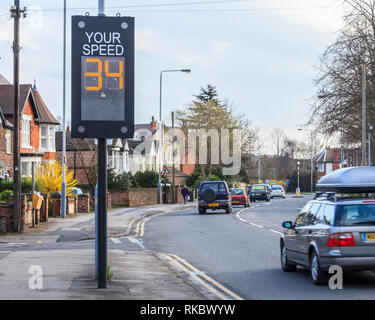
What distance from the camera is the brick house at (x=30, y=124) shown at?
149ft

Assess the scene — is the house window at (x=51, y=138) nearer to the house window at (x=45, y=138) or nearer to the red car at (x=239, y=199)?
the house window at (x=45, y=138)

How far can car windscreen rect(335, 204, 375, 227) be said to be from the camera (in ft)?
36.6

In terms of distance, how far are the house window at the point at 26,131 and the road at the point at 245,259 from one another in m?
20.7

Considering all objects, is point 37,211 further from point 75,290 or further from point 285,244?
Result: point 75,290

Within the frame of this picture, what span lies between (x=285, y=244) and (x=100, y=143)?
4.82 metres

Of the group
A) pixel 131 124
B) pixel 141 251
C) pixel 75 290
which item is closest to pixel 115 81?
pixel 131 124

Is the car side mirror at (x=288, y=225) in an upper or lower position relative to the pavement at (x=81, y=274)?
upper

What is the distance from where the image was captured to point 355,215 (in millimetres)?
11250

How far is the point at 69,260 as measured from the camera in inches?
579

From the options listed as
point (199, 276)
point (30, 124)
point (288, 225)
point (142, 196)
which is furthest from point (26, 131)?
point (288, 225)

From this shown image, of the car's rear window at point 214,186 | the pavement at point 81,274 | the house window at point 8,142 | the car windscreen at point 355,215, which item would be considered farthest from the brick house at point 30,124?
the car windscreen at point 355,215

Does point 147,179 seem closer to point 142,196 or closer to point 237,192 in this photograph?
point 142,196

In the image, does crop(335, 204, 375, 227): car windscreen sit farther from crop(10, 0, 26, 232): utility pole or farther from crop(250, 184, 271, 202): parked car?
crop(250, 184, 271, 202): parked car

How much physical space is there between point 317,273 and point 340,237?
2.79 feet
